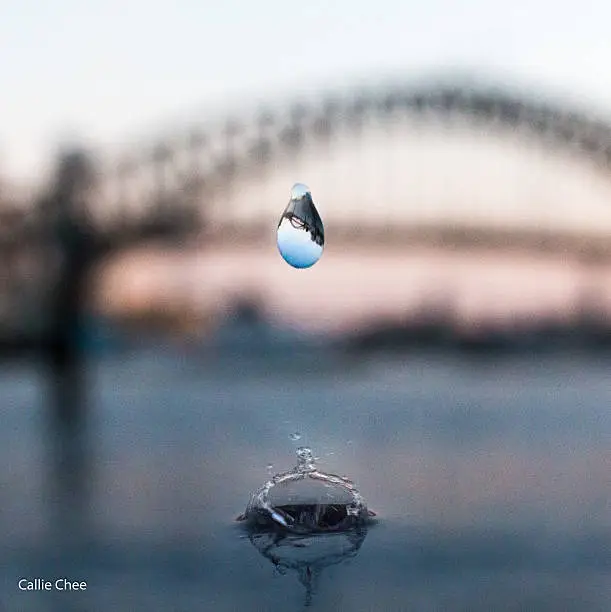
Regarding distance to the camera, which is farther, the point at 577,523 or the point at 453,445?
the point at 453,445

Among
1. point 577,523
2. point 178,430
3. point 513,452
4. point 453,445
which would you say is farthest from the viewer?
point 178,430

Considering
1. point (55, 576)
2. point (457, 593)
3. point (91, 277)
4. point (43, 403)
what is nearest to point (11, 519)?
point (55, 576)

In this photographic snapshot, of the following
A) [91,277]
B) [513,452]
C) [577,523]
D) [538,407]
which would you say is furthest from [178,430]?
[91,277]

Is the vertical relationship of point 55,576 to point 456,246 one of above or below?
below

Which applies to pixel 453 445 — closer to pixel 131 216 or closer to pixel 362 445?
pixel 362 445

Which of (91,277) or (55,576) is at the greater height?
(91,277)

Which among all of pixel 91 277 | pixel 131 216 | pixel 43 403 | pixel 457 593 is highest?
pixel 131 216

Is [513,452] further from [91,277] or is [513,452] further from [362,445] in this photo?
[91,277]

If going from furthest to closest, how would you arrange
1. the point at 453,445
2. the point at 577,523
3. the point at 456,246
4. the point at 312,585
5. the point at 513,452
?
the point at 456,246 → the point at 453,445 → the point at 513,452 → the point at 577,523 → the point at 312,585

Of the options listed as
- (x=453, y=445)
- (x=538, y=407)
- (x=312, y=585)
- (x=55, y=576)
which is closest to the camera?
(x=312, y=585)
